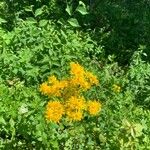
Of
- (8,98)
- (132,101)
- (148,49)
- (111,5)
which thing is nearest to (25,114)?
(8,98)

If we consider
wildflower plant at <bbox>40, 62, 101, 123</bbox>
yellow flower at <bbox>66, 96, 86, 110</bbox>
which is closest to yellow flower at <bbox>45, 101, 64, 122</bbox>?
wildflower plant at <bbox>40, 62, 101, 123</bbox>

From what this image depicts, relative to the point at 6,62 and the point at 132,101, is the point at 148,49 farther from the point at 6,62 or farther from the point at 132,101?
the point at 6,62

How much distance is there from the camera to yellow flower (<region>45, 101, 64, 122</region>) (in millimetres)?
5434

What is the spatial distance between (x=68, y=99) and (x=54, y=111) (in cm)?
31

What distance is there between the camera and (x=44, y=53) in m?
7.59

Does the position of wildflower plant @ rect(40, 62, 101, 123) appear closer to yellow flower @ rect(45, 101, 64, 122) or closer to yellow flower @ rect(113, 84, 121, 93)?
yellow flower @ rect(45, 101, 64, 122)

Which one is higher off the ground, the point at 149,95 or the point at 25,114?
the point at 25,114

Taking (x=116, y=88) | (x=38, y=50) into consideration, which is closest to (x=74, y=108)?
(x=116, y=88)

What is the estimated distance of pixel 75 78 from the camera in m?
5.82

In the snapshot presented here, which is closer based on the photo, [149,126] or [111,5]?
[149,126]

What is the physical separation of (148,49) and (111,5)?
5.54 ft

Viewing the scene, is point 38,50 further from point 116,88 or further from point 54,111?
point 54,111

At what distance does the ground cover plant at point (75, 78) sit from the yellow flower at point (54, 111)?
0.4 inches

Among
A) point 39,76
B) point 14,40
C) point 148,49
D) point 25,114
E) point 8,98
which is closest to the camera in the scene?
point 25,114
